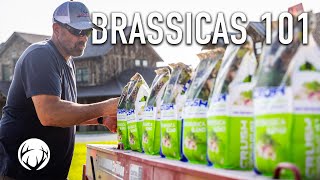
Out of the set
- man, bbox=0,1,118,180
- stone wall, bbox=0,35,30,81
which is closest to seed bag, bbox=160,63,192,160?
man, bbox=0,1,118,180

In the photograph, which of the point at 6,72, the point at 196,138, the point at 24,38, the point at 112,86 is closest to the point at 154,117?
the point at 196,138

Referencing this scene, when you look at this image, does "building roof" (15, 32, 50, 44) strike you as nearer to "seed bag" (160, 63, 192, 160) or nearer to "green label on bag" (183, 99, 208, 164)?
"seed bag" (160, 63, 192, 160)

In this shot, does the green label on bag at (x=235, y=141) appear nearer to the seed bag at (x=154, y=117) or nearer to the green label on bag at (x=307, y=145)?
the green label on bag at (x=307, y=145)

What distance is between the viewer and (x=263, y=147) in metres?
1.89

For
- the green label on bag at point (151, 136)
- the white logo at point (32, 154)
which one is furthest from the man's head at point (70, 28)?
the green label on bag at point (151, 136)

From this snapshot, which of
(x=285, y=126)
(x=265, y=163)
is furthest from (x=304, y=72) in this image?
(x=265, y=163)

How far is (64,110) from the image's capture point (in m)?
3.94

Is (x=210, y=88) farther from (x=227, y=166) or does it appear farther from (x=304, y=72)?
(x=304, y=72)

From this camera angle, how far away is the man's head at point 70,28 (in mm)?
4328

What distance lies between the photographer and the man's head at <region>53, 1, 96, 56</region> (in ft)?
14.2

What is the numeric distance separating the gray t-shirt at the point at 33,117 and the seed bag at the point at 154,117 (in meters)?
1.14

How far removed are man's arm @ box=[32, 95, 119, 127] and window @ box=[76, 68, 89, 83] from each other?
43.5m

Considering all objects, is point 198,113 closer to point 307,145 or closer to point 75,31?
point 307,145

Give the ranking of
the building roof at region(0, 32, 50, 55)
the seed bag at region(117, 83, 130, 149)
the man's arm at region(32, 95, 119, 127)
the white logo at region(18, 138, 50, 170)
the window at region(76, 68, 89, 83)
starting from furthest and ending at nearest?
1. the building roof at region(0, 32, 50, 55)
2. the window at region(76, 68, 89, 83)
3. the white logo at region(18, 138, 50, 170)
4. the man's arm at region(32, 95, 119, 127)
5. the seed bag at region(117, 83, 130, 149)
